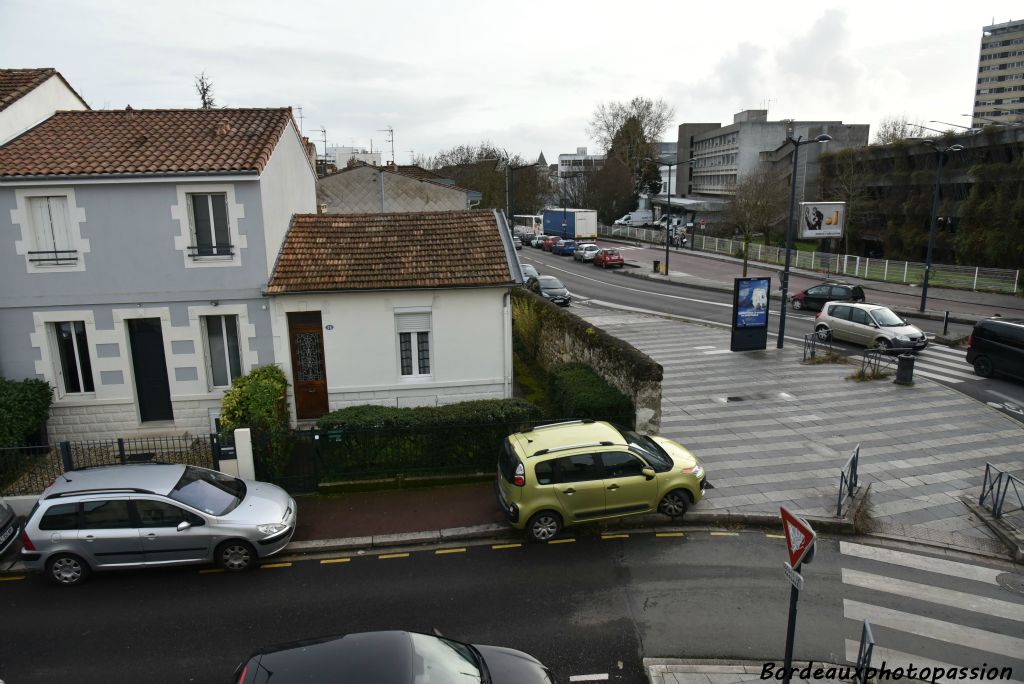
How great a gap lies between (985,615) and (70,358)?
17.8m

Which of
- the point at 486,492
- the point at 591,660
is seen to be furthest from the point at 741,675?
the point at 486,492

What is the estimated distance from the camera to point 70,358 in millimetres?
14867

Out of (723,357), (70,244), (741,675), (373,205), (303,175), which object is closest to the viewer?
(741,675)

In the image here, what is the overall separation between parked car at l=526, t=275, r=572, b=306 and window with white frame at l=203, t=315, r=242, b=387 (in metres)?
18.9

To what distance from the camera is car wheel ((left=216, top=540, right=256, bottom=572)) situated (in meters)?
9.75

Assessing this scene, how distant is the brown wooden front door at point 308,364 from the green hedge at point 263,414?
0.62 m

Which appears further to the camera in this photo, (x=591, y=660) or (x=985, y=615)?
(x=985, y=615)

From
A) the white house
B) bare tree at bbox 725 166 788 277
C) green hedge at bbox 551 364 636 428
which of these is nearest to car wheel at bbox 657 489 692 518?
green hedge at bbox 551 364 636 428

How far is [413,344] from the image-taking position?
15695mm

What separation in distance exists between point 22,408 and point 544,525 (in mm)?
11152

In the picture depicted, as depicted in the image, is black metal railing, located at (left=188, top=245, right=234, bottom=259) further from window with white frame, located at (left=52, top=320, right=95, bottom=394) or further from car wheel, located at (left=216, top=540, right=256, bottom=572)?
car wheel, located at (left=216, top=540, right=256, bottom=572)

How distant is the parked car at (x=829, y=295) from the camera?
3041 centimetres

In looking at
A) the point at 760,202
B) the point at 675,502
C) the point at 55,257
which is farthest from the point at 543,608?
the point at 760,202

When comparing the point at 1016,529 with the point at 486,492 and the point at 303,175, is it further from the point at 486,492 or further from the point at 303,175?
the point at 303,175
